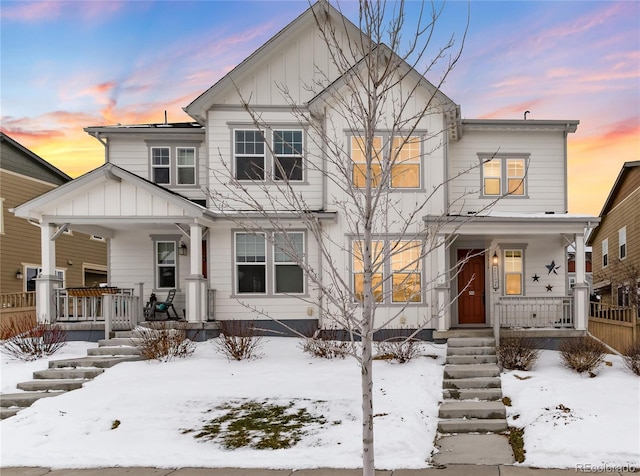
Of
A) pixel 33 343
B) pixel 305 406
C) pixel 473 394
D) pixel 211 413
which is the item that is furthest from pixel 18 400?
pixel 473 394

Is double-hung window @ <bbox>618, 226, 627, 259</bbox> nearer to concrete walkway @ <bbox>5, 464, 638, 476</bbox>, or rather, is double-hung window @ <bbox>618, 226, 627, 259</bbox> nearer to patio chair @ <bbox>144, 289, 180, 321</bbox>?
patio chair @ <bbox>144, 289, 180, 321</bbox>

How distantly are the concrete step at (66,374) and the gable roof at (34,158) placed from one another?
45.9 feet

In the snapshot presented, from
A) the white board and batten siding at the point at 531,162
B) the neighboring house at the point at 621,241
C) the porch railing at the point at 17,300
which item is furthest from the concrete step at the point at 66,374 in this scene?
the neighboring house at the point at 621,241

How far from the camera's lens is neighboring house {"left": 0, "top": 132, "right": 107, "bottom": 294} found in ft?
72.5

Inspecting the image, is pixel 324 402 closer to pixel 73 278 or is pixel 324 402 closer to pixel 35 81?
pixel 35 81

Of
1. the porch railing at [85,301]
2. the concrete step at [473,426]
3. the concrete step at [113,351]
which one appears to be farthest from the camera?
the porch railing at [85,301]

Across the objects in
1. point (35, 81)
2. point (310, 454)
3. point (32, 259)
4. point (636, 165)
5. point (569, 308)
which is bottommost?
point (310, 454)

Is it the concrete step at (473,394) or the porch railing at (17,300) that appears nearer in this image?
the concrete step at (473,394)

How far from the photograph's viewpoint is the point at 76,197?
48.0 feet

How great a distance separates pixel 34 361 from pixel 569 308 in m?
13.5

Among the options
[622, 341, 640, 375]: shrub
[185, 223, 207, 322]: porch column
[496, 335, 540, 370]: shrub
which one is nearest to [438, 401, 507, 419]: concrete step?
[496, 335, 540, 370]: shrub

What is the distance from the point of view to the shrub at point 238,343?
1257 centimetres

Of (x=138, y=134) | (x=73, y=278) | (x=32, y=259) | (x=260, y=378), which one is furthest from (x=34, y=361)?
(x=73, y=278)

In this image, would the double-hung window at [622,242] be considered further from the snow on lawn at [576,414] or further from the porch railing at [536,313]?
the snow on lawn at [576,414]
